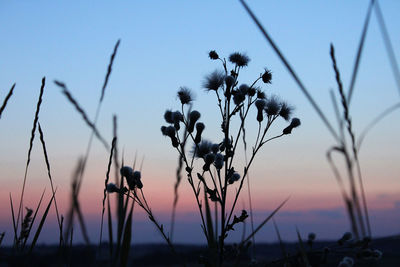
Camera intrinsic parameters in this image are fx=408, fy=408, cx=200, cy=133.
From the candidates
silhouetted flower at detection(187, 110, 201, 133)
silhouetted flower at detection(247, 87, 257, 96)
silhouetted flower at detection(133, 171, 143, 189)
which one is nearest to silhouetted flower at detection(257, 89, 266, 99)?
silhouetted flower at detection(247, 87, 257, 96)

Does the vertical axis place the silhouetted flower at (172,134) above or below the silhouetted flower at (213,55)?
below

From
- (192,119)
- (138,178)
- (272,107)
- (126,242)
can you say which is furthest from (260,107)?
(126,242)

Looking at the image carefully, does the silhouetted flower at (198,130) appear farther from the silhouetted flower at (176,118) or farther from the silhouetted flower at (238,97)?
the silhouetted flower at (238,97)

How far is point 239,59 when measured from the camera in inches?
115

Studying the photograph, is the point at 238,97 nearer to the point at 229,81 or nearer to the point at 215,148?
the point at 229,81

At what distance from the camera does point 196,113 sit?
2916 millimetres

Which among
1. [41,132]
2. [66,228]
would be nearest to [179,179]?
[41,132]

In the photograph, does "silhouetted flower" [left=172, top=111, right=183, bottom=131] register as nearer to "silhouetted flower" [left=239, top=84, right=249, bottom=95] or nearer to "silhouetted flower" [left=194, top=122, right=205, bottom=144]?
"silhouetted flower" [left=194, top=122, right=205, bottom=144]

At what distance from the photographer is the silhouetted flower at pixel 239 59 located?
2930 millimetres

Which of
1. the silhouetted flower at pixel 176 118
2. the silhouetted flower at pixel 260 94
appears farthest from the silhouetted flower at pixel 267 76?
the silhouetted flower at pixel 176 118

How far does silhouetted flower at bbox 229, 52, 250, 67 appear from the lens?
9.61ft

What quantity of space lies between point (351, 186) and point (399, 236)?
1.17m

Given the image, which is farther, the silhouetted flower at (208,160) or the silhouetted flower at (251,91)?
the silhouetted flower at (251,91)

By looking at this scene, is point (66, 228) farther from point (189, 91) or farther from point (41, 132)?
point (189, 91)
